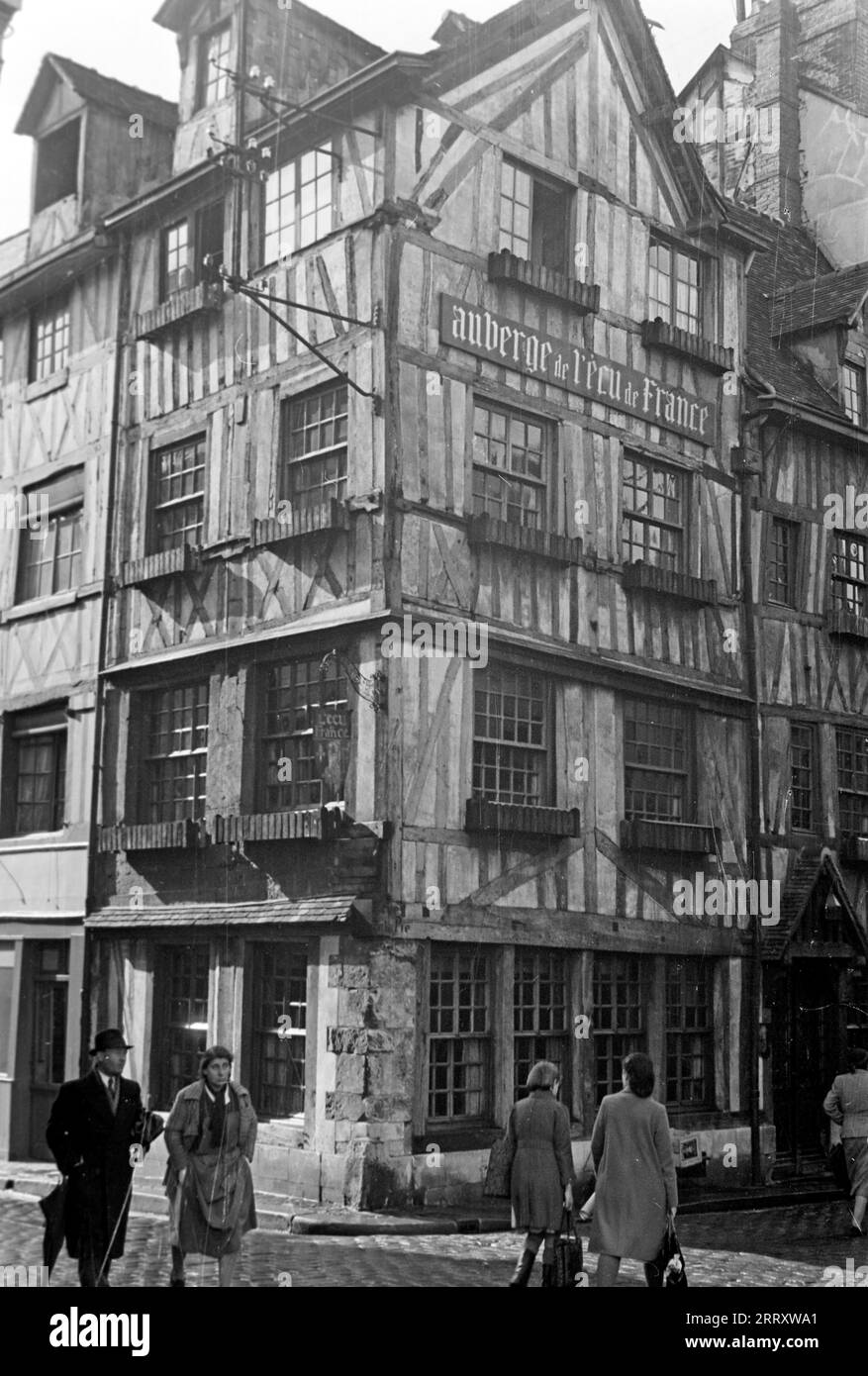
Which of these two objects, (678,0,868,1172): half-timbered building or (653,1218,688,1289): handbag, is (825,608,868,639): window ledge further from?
(653,1218,688,1289): handbag

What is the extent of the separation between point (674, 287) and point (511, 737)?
19.2 feet

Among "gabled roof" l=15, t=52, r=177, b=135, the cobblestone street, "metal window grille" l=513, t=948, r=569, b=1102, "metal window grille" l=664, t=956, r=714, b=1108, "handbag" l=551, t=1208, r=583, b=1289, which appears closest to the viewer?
"handbag" l=551, t=1208, r=583, b=1289

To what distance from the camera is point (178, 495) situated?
17500mm

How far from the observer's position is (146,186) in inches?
727

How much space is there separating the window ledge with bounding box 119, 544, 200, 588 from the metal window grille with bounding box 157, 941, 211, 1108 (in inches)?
150

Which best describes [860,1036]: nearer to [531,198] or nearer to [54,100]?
[531,198]

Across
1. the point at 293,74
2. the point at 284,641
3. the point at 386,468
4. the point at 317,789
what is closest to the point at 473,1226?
the point at 317,789

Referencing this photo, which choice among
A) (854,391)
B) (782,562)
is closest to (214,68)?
(782,562)

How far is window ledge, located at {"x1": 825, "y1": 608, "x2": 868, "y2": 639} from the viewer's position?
64.0ft

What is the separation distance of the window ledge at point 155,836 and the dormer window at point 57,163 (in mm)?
7484

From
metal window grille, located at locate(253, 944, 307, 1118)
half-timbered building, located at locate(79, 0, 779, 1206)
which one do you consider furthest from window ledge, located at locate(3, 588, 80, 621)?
metal window grille, located at locate(253, 944, 307, 1118)

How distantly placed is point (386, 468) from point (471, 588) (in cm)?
141
